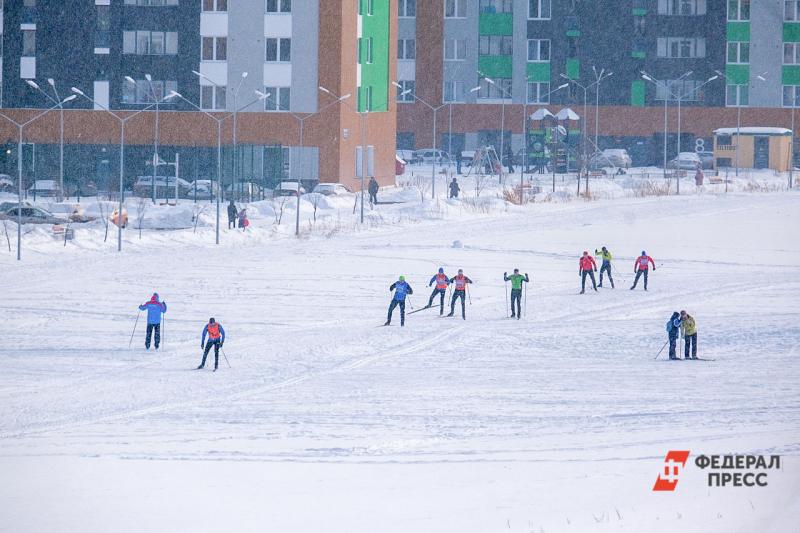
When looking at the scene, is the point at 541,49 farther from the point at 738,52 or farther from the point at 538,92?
the point at 738,52

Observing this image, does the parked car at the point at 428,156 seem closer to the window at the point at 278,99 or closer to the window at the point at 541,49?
the window at the point at 541,49

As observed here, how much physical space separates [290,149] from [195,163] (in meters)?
6.35

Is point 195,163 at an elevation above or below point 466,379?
above

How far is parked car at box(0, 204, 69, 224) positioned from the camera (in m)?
53.7

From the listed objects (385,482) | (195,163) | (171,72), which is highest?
(171,72)

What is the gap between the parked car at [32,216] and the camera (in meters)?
53.7

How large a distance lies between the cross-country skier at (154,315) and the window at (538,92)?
74468mm

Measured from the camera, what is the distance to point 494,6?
101 m

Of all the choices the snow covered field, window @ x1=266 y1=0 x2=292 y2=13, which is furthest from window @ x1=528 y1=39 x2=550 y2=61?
the snow covered field

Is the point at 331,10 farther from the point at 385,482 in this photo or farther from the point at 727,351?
the point at 385,482

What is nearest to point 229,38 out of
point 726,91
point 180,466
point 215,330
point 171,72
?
point 171,72

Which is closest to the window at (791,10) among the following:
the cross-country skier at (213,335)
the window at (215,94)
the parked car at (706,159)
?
the parked car at (706,159)

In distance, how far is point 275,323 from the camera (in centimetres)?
3328

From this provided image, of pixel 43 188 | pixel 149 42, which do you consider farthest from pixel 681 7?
pixel 43 188
